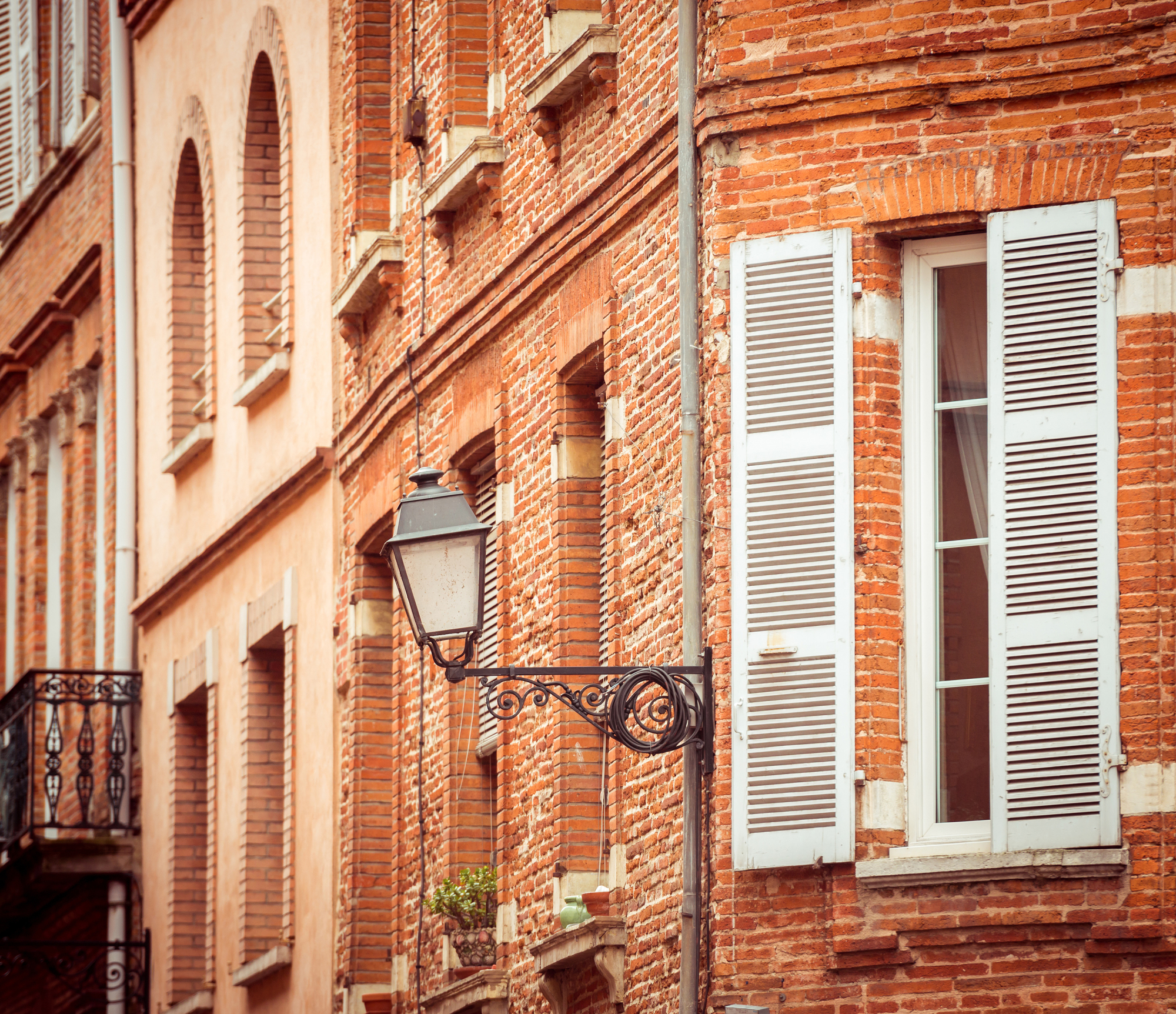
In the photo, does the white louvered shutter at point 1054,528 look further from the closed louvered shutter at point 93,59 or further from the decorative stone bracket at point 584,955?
the closed louvered shutter at point 93,59

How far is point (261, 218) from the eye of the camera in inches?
822

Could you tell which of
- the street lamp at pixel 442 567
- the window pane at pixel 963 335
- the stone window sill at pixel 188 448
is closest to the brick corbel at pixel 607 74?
the window pane at pixel 963 335

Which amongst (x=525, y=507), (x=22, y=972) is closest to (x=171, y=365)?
(x=22, y=972)

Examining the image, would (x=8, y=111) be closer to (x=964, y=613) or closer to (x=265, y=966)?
(x=265, y=966)

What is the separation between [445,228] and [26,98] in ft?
38.6

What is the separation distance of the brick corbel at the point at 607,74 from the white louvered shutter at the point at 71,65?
11827 mm

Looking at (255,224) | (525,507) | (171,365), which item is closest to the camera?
(525,507)

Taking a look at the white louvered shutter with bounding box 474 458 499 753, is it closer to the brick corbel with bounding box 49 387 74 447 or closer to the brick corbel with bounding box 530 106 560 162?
the brick corbel with bounding box 530 106 560 162

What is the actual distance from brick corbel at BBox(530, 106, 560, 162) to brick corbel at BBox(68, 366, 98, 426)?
10.9 m

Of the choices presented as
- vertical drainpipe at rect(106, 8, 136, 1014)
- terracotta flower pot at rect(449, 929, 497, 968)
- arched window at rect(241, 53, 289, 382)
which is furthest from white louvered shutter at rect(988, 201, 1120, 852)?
vertical drainpipe at rect(106, 8, 136, 1014)

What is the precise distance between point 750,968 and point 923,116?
351 cm

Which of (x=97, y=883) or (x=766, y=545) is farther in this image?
(x=97, y=883)

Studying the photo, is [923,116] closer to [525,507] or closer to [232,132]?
[525,507]

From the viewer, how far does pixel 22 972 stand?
2556 centimetres
